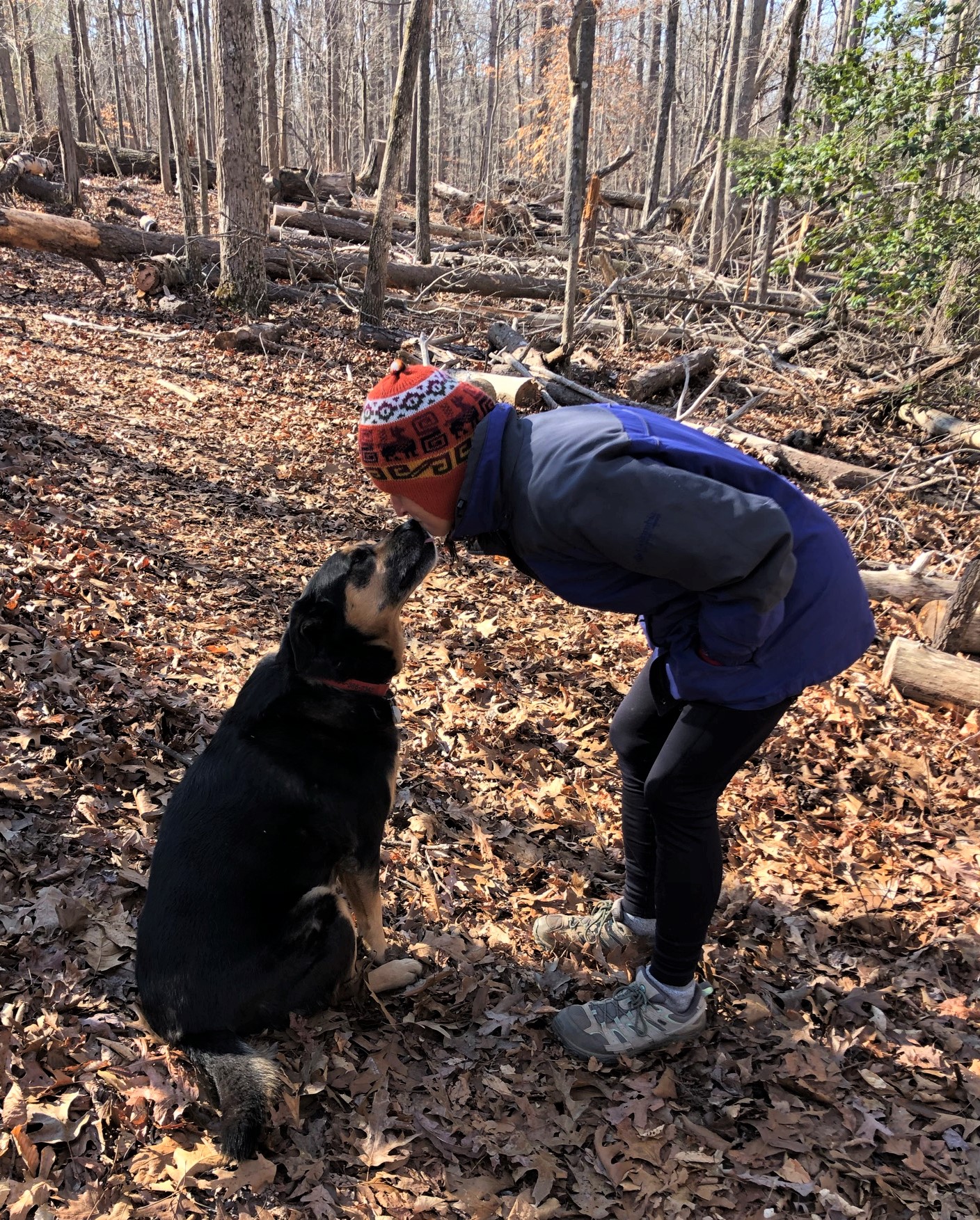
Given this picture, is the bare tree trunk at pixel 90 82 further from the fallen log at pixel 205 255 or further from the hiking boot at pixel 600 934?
the hiking boot at pixel 600 934

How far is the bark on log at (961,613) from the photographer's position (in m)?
5.66

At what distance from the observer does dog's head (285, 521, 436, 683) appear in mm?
3268

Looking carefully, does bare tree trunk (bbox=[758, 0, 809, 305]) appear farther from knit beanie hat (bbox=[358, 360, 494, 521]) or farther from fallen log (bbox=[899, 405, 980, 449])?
knit beanie hat (bbox=[358, 360, 494, 521])

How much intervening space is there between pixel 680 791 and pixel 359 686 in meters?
1.39

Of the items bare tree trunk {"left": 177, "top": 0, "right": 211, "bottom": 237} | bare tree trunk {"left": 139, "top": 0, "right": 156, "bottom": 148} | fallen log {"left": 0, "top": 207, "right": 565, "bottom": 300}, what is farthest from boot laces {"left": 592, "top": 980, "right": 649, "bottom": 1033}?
bare tree trunk {"left": 139, "top": 0, "right": 156, "bottom": 148}

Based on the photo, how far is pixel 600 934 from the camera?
3590 millimetres

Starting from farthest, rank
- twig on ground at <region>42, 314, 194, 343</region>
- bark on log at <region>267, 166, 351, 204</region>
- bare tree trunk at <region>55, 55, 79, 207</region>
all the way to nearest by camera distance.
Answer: bark on log at <region>267, 166, 351, 204</region> < bare tree trunk at <region>55, 55, 79, 207</region> < twig on ground at <region>42, 314, 194, 343</region>

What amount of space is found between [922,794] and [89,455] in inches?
303

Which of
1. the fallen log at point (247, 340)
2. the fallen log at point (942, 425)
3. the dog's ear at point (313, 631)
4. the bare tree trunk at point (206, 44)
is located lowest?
the fallen log at point (942, 425)

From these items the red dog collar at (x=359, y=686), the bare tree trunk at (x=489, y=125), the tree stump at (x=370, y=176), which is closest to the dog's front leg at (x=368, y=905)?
the red dog collar at (x=359, y=686)

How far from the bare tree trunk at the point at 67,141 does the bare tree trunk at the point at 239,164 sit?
7.55 meters

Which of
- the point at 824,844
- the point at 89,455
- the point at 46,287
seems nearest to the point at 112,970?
the point at 824,844

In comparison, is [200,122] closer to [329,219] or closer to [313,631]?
[329,219]

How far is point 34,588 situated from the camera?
536 cm
